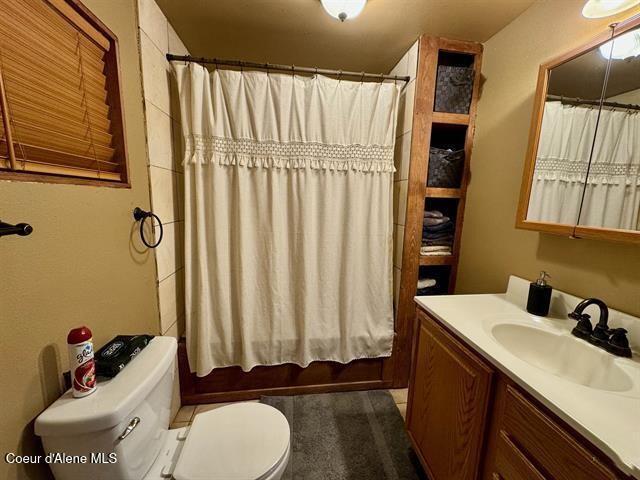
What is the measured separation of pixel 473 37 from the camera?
58.2 inches

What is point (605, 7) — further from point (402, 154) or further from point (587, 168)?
point (402, 154)

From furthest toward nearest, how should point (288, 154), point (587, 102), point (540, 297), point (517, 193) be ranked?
1. point (288, 154)
2. point (517, 193)
3. point (540, 297)
4. point (587, 102)

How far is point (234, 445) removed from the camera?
2.99ft

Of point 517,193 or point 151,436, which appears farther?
point 517,193

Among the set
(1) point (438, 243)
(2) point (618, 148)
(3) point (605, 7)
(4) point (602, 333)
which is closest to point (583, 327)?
(4) point (602, 333)

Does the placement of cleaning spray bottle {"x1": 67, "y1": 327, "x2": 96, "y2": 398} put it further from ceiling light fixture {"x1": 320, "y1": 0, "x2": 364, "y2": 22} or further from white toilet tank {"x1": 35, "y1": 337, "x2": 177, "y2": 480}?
ceiling light fixture {"x1": 320, "y1": 0, "x2": 364, "y2": 22}

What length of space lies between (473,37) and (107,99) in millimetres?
1932

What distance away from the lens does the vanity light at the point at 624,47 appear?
827 mm

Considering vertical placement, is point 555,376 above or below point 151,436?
above

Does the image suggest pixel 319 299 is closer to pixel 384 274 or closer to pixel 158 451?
pixel 384 274

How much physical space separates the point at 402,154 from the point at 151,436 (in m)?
1.85

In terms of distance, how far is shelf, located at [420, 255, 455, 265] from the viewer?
5.37ft

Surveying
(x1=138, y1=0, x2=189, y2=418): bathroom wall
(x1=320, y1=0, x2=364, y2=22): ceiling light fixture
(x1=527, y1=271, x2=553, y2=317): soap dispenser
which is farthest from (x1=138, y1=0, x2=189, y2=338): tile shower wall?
(x1=527, y1=271, x2=553, y2=317): soap dispenser

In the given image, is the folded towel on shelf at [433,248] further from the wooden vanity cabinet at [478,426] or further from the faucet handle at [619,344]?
the faucet handle at [619,344]
